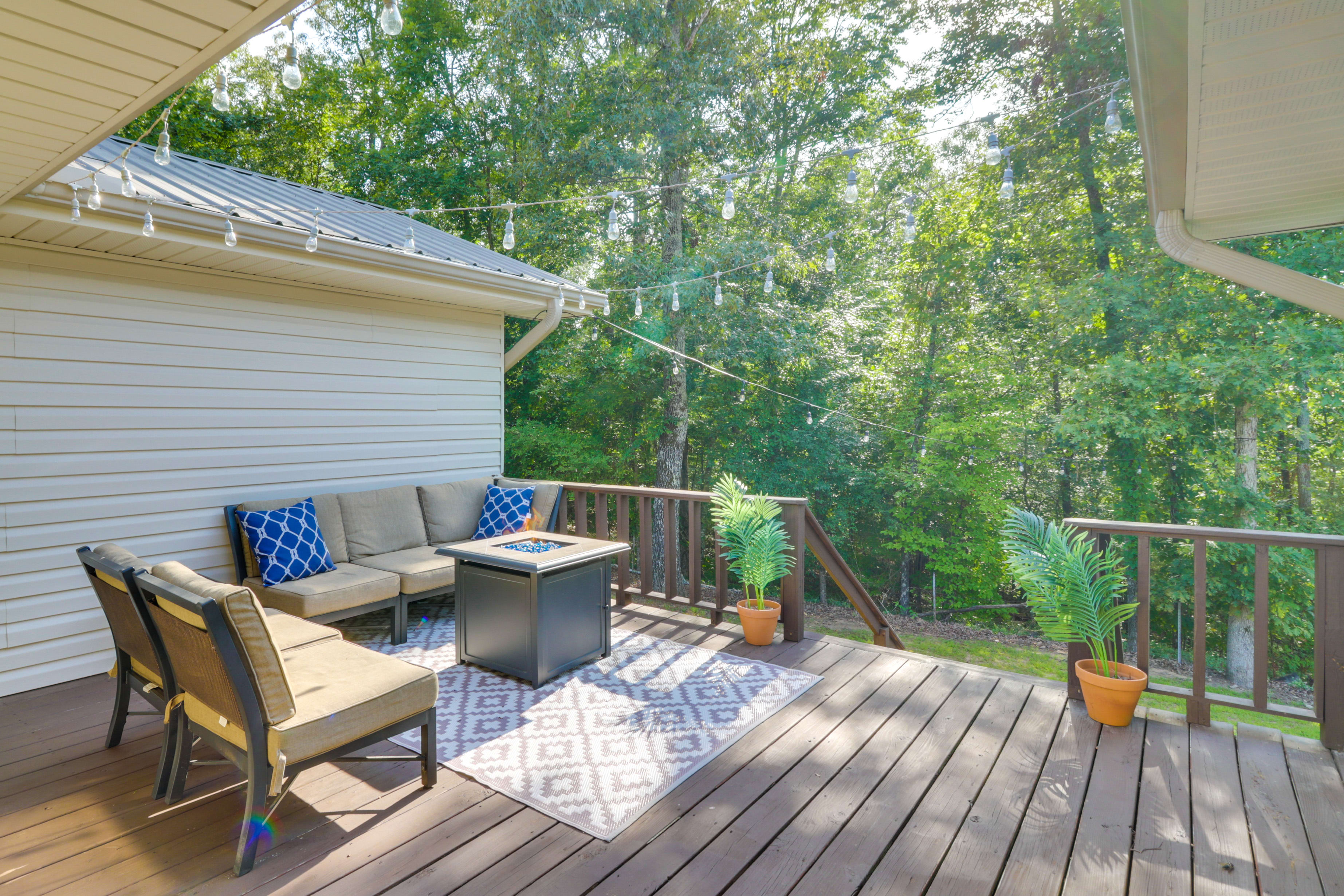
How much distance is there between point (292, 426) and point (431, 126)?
7.27 meters

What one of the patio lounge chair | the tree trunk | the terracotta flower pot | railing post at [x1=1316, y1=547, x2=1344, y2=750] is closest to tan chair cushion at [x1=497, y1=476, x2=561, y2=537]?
the terracotta flower pot

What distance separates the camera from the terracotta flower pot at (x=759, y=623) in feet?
13.3

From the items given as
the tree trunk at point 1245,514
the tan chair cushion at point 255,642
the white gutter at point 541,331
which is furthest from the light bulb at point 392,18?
the tree trunk at point 1245,514

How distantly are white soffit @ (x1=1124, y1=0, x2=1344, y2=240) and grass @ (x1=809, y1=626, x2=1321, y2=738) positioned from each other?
4.98 meters

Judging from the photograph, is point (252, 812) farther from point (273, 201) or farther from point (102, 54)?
point (273, 201)

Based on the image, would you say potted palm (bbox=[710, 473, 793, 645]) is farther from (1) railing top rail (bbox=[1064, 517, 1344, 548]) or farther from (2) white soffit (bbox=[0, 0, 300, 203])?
(2) white soffit (bbox=[0, 0, 300, 203])

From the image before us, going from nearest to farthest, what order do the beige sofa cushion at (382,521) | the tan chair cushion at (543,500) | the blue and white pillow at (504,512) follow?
the beige sofa cushion at (382,521) < the blue and white pillow at (504,512) < the tan chair cushion at (543,500)

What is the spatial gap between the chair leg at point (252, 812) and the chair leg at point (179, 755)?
0.51 metres

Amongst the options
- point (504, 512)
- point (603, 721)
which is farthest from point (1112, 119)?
point (504, 512)

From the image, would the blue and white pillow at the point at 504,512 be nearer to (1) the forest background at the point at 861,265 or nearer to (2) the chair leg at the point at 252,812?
(2) the chair leg at the point at 252,812

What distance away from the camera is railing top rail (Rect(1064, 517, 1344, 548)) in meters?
2.73

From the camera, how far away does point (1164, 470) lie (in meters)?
8.85

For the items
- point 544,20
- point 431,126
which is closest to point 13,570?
point 544,20

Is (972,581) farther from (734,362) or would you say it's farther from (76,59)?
(76,59)
